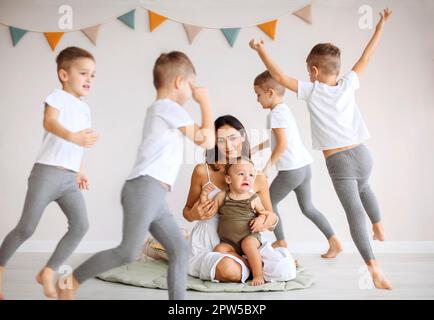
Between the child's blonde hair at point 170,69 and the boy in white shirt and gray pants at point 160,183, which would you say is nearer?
the boy in white shirt and gray pants at point 160,183

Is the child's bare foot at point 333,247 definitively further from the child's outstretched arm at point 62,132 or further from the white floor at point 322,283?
the child's outstretched arm at point 62,132

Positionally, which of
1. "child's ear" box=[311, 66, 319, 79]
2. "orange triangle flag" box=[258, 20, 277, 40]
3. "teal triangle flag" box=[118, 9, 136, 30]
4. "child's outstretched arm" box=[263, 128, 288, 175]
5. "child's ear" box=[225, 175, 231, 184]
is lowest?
"child's ear" box=[225, 175, 231, 184]

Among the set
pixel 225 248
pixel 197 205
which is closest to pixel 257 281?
pixel 225 248

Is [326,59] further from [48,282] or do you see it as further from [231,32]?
[48,282]

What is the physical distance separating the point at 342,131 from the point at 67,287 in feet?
4.52

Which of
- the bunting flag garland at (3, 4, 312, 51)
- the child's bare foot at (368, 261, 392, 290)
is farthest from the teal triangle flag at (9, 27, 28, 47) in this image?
the child's bare foot at (368, 261, 392, 290)

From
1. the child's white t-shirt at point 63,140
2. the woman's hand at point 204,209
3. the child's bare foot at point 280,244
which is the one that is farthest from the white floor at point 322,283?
the child's white t-shirt at point 63,140

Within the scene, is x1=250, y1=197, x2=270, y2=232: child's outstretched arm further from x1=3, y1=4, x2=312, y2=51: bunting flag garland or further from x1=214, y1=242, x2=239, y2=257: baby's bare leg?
x1=3, y1=4, x2=312, y2=51: bunting flag garland

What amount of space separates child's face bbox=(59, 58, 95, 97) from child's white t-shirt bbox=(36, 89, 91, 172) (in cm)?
4

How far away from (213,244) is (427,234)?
1.29 m

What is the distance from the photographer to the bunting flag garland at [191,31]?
2.91 m

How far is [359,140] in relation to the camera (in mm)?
2600

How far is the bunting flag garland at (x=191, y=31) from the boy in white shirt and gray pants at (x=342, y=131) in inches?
23.8

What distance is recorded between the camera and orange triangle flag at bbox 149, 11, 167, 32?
2.86 metres
